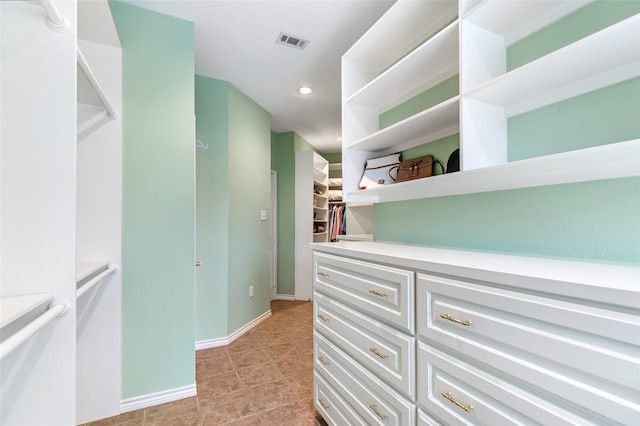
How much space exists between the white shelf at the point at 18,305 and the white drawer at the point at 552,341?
3.88ft

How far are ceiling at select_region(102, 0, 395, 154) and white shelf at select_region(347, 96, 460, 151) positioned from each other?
0.93 m

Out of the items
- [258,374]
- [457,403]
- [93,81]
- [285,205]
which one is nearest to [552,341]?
[457,403]

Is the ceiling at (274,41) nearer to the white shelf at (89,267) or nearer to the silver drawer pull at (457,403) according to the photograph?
the white shelf at (89,267)

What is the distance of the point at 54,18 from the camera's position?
87 cm

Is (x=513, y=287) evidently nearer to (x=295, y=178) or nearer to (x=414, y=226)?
(x=414, y=226)

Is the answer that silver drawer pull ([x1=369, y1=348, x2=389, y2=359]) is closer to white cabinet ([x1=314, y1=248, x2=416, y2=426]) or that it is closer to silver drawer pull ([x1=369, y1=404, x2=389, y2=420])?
white cabinet ([x1=314, y1=248, x2=416, y2=426])

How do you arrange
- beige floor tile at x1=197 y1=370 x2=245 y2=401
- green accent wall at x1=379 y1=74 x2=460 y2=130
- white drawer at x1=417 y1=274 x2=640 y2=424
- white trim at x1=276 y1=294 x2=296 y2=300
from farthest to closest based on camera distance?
white trim at x1=276 y1=294 x2=296 y2=300, beige floor tile at x1=197 y1=370 x2=245 y2=401, green accent wall at x1=379 y1=74 x2=460 y2=130, white drawer at x1=417 y1=274 x2=640 y2=424

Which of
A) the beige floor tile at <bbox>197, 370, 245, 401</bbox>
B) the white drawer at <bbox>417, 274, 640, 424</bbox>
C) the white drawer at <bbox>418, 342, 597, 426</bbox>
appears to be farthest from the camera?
the beige floor tile at <bbox>197, 370, 245, 401</bbox>

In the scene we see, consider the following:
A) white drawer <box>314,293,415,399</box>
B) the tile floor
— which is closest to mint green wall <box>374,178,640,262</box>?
white drawer <box>314,293,415,399</box>

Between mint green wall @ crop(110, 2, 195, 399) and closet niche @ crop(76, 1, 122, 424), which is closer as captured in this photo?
closet niche @ crop(76, 1, 122, 424)

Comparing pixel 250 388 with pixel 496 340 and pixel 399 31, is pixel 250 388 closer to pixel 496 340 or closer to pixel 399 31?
pixel 496 340

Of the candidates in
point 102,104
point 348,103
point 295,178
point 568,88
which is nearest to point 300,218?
point 295,178

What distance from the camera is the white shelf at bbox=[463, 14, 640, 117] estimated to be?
0.78m

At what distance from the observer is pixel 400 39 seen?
173 centimetres
